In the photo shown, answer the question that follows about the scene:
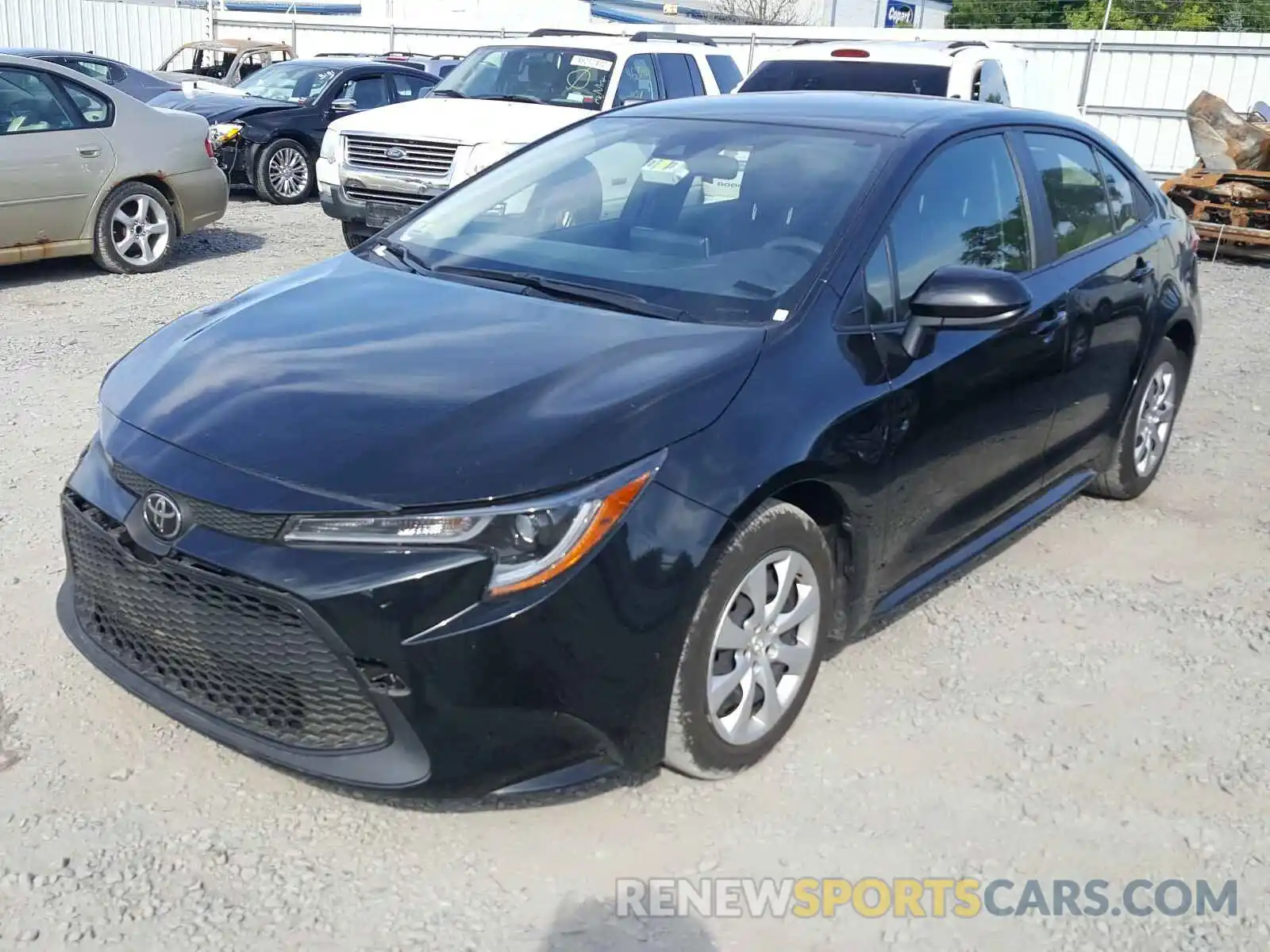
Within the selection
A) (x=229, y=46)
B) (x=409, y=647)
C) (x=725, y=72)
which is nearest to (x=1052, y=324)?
(x=409, y=647)

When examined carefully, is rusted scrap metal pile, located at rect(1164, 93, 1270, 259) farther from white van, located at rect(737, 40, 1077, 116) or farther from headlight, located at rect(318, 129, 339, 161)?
headlight, located at rect(318, 129, 339, 161)

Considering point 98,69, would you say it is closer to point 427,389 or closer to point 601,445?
point 427,389

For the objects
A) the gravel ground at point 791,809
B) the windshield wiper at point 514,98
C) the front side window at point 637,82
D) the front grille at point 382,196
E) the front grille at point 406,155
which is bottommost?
the gravel ground at point 791,809

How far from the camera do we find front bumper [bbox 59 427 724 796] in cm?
261

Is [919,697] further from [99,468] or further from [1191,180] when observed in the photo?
[1191,180]

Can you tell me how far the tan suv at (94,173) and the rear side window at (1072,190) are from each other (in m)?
6.99

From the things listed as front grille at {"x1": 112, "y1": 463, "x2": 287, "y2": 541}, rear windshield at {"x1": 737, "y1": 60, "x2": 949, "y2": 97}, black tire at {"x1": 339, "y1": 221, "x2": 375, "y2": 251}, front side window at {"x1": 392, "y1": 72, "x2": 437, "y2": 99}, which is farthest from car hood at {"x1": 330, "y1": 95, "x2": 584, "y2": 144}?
front grille at {"x1": 112, "y1": 463, "x2": 287, "y2": 541}

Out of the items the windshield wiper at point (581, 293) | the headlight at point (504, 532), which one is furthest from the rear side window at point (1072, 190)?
the headlight at point (504, 532)

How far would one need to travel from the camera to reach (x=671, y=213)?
152 inches

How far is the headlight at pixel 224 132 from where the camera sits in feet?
42.4

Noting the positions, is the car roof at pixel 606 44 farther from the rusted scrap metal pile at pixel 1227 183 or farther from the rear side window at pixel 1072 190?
the rear side window at pixel 1072 190

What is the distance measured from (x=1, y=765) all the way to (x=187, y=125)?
776 cm

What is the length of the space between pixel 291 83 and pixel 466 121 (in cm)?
511

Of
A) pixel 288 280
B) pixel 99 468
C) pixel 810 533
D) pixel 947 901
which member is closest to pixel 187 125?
pixel 288 280
